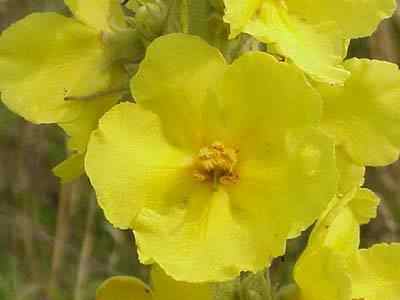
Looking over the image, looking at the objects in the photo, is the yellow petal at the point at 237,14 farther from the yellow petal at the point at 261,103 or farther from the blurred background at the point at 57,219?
the blurred background at the point at 57,219

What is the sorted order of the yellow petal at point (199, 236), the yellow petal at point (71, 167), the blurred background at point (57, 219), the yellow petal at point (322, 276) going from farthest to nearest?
the blurred background at point (57, 219)
the yellow petal at point (71, 167)
the yellow petal at point (322, 276)
the yellow petal at point (199, 236)

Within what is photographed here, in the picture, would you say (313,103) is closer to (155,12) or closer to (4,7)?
(155,12)

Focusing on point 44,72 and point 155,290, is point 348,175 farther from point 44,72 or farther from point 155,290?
point 44,72

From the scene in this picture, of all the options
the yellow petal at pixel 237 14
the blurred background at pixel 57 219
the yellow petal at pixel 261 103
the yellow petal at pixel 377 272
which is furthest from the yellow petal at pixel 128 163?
the blurred background at pixel 57 219

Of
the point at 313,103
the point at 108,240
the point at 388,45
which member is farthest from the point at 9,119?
the point at 313,103

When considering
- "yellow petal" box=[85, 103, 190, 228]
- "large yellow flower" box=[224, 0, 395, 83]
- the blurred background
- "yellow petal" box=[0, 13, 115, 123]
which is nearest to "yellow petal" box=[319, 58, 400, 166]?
"large yellow flower" box=[224, 0, 395, 83]

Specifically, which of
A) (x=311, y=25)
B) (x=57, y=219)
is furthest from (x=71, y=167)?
(x=57, y=219)

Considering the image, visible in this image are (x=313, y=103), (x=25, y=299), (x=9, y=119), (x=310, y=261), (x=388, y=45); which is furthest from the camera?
(x=9, y=119)
